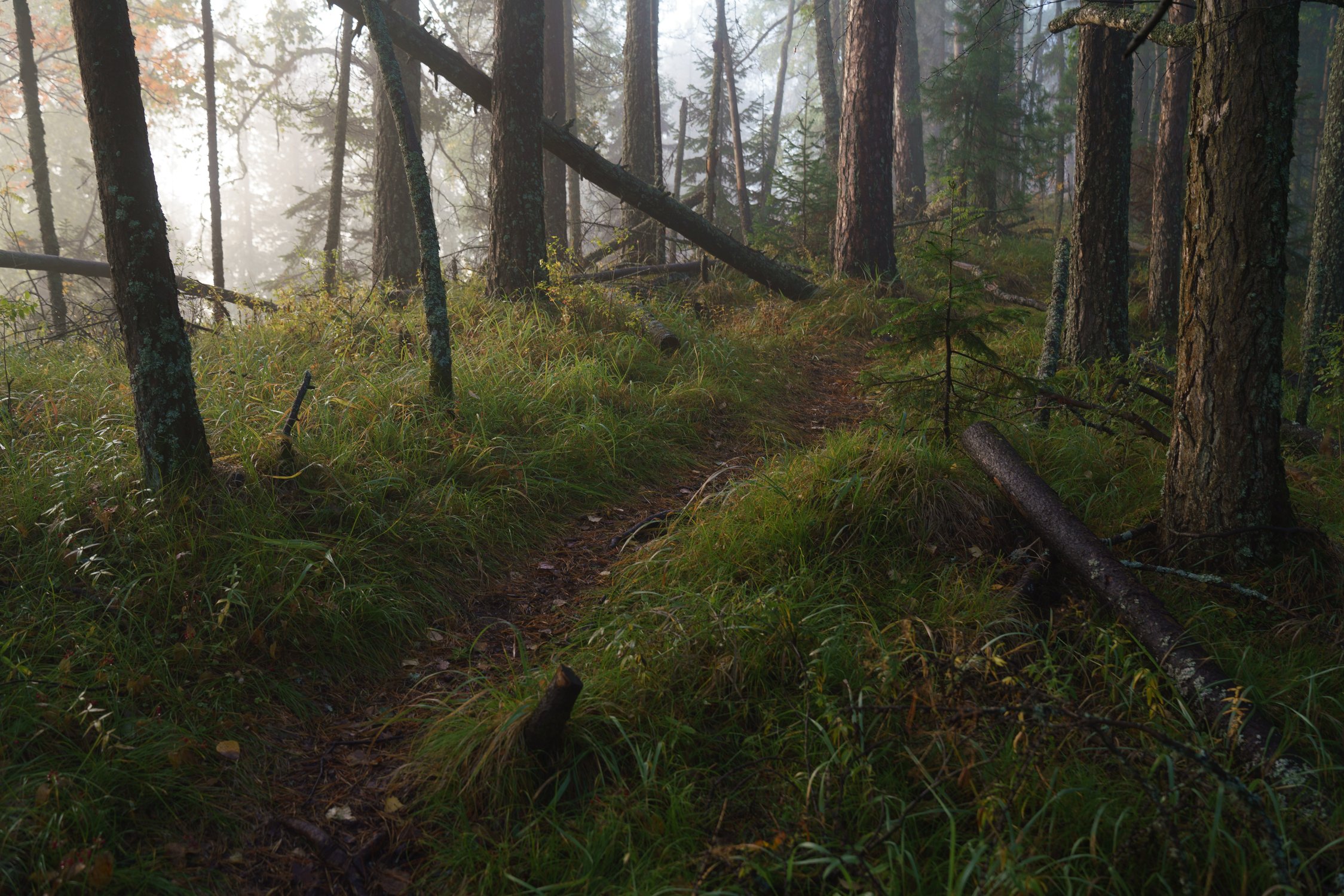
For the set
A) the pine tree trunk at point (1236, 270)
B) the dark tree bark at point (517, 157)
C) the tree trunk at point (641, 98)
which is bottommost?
the pine tree trunk at point (1236, 270)

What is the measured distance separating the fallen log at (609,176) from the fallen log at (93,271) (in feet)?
10.3

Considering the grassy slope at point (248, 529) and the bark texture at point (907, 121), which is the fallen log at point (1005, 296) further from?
the bark texture at point (907, 121)

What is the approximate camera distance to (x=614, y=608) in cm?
368

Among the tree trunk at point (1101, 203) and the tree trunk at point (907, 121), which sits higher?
the tree trunk at point (907, 121)

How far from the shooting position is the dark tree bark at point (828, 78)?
1459 cm

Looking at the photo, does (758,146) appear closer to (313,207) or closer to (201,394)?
(313,207)

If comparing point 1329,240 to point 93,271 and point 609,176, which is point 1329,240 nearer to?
point 609,176

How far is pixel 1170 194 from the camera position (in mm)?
10328

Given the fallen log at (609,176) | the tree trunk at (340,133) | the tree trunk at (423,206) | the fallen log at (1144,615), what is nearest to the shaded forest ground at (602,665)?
the fallen log at (1144,615)

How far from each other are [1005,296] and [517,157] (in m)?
7.09

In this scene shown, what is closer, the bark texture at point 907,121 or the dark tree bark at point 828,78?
the dark tree bark at point 828,78

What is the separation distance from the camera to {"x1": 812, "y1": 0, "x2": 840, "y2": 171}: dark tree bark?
47.9 ft

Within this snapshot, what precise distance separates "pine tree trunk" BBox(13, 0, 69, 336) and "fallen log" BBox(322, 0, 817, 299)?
597 centimetres

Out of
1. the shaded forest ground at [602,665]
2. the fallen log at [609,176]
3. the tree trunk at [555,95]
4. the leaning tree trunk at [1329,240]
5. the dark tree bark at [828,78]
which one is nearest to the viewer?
the shaded forest ground at [602,665]
